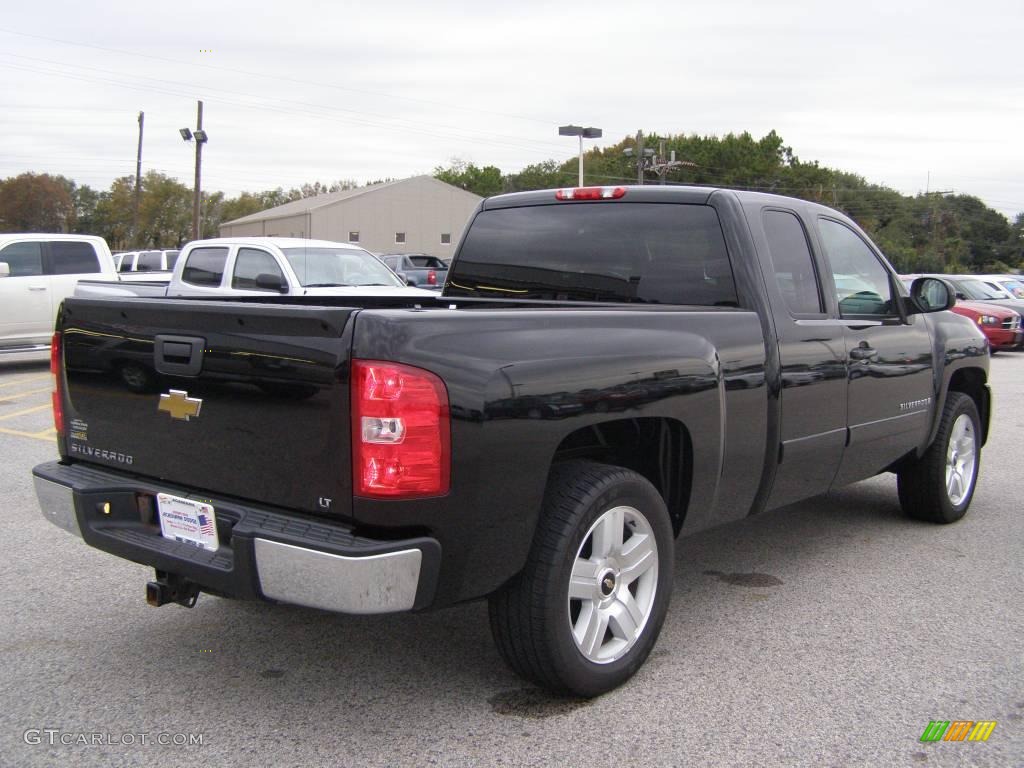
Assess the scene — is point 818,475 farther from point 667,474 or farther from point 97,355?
point 97,355

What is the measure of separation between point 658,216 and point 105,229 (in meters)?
93.8

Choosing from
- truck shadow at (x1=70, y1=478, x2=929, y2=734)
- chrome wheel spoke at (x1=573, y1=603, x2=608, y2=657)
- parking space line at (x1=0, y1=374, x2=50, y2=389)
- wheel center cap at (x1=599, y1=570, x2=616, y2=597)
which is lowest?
parking space line at (x1=0, y1=374, x2=50, y2=389)

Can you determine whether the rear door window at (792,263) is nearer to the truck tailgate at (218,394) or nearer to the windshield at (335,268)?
the truck tailgate at (218,394)

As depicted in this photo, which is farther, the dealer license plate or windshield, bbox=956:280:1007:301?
windshield, bbox=956:280:1007:301

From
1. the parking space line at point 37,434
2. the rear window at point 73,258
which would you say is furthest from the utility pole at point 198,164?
the parking space line at point 37,434

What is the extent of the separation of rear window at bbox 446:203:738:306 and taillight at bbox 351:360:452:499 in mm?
1947

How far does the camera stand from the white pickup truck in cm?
1214

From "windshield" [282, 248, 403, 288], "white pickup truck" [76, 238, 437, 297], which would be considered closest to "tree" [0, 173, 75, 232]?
"white pickup truck" [76, 238, 437, 297]

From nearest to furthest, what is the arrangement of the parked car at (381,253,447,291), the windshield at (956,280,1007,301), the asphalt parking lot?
the asphalt parking lot
the windshield at (956,280,1007,301)
the parked car at (381,253,447,291)

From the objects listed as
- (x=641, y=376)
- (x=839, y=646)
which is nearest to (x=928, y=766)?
(x=839, y=646)

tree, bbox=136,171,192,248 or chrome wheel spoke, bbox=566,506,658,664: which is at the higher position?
tree, bbox=136,171,192,248

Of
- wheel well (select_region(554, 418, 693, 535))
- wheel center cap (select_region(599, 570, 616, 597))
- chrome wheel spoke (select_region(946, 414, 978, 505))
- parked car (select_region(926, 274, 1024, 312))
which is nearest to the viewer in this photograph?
wheel center cap (select_region(599, 570, 616, 597))

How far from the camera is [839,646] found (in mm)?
4055

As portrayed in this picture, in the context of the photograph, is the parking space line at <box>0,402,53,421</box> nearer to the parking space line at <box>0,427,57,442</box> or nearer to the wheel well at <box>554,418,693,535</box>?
the parking space line at <box>0,427,57,442</box>
